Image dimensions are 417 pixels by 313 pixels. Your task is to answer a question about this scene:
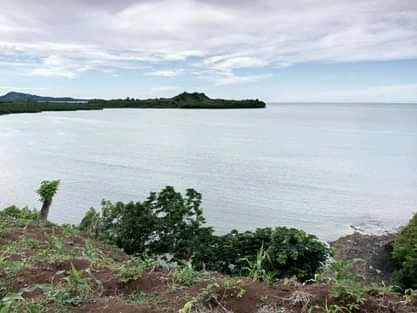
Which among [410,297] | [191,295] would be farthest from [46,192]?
[410,297]

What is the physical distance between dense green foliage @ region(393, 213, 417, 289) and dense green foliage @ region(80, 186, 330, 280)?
367 centimetres

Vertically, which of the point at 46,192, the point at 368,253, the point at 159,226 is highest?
the point at 46,192

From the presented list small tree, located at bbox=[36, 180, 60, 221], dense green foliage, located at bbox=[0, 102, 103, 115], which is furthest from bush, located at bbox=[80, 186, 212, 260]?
dense green foliage, located at bbox=[0, 102, 103, 115]

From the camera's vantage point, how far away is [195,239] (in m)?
9.45

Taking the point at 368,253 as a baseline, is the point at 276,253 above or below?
above

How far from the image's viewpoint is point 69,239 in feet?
23.7

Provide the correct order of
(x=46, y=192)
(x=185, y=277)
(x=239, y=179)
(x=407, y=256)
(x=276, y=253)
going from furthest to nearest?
(x=239, y=179) → (x=407, y=256) → (x=46, y=192) → (x=276, y=253) → (x=185, y=277)

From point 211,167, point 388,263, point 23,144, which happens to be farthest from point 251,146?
point 388,263

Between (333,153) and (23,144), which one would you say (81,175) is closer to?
(23,144)

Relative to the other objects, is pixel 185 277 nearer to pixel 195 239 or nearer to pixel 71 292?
pixel 71 292

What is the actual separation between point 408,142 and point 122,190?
4397 centimetres

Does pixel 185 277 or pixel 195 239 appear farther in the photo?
pixel 195 239

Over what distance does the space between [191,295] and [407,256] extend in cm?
950

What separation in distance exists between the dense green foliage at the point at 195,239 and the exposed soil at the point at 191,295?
4195 millimetres
